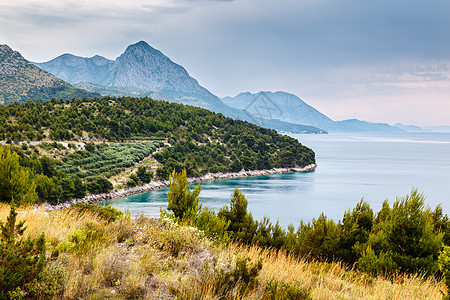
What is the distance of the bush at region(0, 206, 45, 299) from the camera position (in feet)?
12.4

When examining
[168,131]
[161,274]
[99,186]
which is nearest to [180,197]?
[161,274]

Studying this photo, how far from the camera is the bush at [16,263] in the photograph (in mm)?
3791

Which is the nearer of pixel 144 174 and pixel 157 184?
pixel 144 174

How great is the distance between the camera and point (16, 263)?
396 cm

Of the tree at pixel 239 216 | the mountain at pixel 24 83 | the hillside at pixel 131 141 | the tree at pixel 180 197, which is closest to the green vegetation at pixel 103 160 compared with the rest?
the hillside at pixel 131 141

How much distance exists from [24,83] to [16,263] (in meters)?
175

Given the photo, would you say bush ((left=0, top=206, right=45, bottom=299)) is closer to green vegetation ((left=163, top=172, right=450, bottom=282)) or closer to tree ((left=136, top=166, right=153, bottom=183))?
green vegetation ((left=163, top=172, right=450, bottom=282))

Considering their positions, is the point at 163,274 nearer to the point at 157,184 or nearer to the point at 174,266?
the point at 174,266

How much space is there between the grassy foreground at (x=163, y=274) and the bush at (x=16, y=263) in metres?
0.17

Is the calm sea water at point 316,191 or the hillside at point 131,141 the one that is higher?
the hillside at point 131,141

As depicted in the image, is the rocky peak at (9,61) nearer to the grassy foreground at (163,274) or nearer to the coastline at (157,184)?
the coastline at (157,184)

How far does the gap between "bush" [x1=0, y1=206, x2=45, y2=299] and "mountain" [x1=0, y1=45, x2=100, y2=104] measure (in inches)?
5953

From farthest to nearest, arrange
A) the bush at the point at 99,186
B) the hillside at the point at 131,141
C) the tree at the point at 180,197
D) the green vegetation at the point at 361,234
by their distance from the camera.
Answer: the hillside at the point at 131,141
the bush at the point at 99,186
the tree at the point at 180,197
the green vegetation at the point at 361,234

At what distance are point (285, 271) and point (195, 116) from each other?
99.0m
